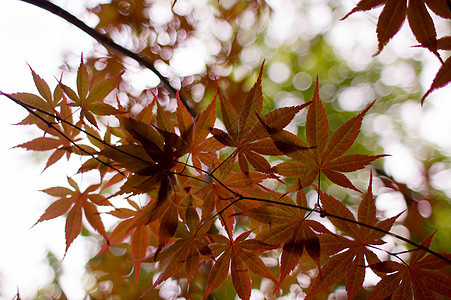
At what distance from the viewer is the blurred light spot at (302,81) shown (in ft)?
8.77

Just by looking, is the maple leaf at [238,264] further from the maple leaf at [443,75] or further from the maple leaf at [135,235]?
the maple leaf at [443,75]

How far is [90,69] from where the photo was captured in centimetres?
168

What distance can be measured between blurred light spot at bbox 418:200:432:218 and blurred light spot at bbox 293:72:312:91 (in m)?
1.35

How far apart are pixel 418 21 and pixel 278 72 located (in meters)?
2.26

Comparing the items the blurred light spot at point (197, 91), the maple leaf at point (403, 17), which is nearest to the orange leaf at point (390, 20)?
the maple leaf at point (403, 17)

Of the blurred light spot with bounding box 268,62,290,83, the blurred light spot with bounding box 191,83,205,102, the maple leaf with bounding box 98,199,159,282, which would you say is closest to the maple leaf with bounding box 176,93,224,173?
the maple leaf with bounding box 98,199,159,282

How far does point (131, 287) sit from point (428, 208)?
1.83m

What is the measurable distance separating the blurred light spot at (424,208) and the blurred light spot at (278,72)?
148 cm

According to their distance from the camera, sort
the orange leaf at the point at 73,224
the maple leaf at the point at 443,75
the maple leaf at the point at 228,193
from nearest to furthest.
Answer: the maple leaf at the point at 443,75
the maple leaf at the point at 228,193
the orange leaf at the point at 73,224

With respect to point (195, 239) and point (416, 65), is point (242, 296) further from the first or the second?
point (416, 65)

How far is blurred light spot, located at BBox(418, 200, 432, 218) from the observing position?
1706 mm

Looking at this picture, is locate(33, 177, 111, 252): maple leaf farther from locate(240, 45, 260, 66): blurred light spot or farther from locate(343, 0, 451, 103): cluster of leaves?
locate(240, 45, 260, 66): blurred light spot

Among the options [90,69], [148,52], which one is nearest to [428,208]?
[148,52]

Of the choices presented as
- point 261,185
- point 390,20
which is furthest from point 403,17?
point 261,185
